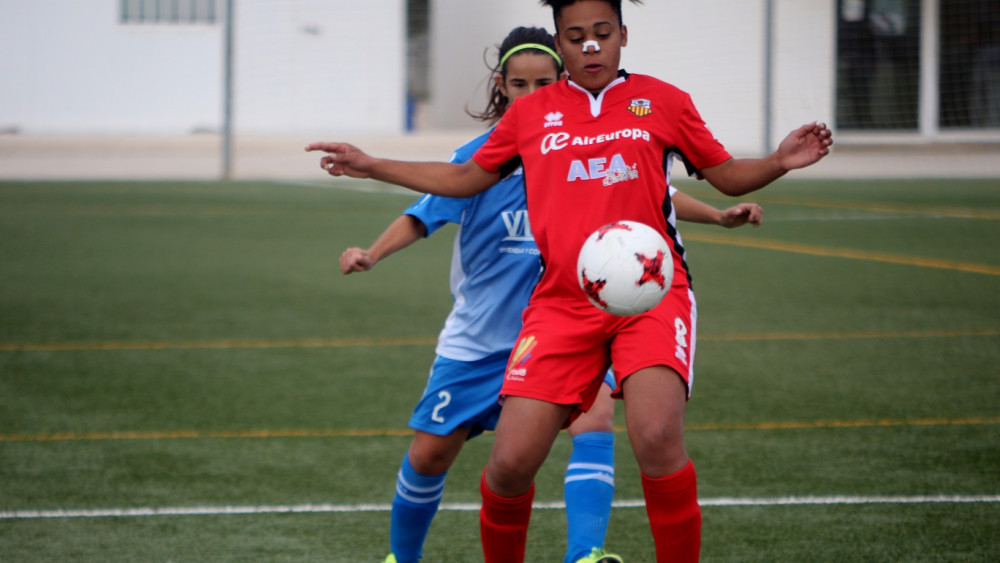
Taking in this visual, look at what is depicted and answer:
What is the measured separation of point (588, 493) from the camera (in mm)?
3711

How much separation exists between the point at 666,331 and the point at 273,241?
413 inches

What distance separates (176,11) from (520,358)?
119 feet

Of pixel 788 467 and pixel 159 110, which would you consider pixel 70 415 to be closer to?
pixel 788 467

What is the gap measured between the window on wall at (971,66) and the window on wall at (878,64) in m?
0.60

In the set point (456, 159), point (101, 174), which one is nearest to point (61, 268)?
point (456, 159)

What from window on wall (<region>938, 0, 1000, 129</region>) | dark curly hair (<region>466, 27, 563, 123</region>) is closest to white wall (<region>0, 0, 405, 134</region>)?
window on wall (<region>938, 0, 1000, 129</region>)

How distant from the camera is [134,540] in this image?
14.0ft

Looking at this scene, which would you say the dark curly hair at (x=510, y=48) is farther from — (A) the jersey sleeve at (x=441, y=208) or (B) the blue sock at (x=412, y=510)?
(B) the blue sock at (x=412, y=510)

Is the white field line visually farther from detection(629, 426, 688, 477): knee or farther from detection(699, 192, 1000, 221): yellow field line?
detection(699, 192, 1000, 221): yellow field line

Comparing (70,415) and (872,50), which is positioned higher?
(872,50)

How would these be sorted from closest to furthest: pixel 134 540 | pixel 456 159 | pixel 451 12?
pixel 456 159 → pixel 134 540 → pixel 451 12

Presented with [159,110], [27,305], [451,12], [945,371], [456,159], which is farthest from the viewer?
[159,110]

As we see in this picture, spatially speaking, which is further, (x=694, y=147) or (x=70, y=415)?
(x=70, y=415)

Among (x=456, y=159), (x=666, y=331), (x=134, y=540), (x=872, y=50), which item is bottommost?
(x=134, y=540)
